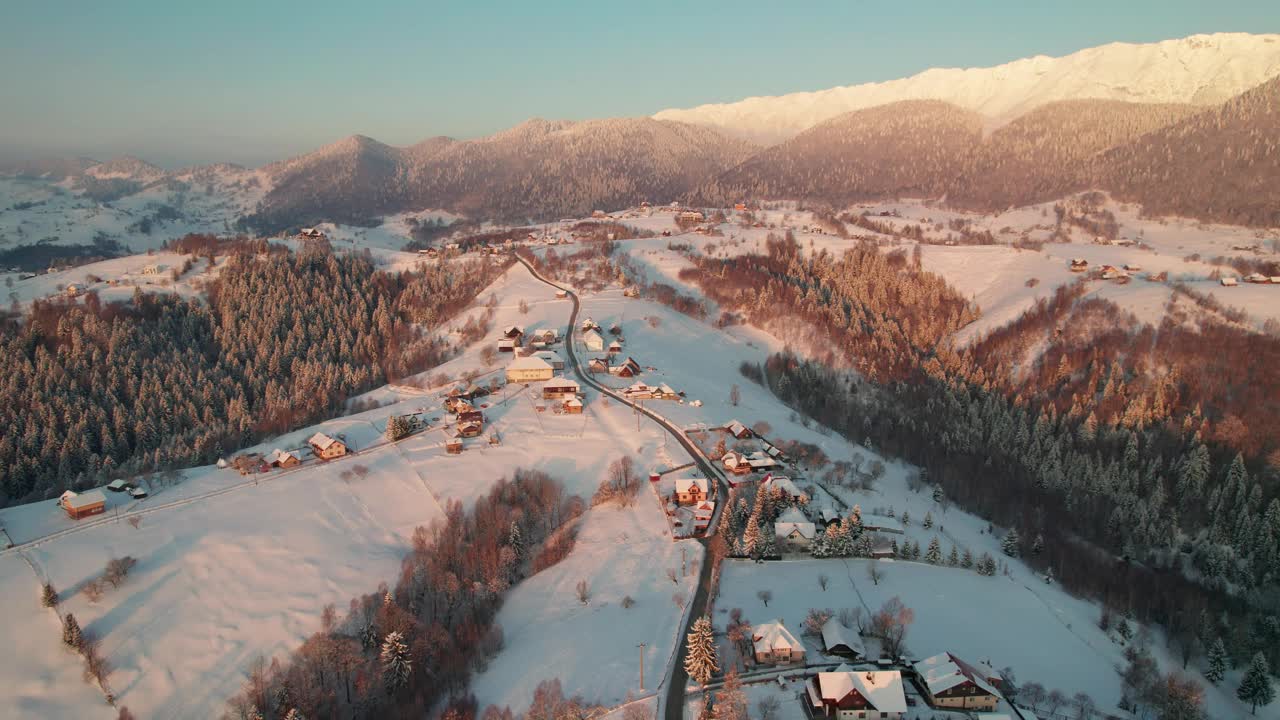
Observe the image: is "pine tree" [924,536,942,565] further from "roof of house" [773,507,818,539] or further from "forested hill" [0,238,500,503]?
"forested hill" [0,238,500,503]

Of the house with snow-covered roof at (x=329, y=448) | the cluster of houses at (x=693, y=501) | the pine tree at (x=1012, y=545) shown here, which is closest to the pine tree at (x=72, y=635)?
the house with snow-covered roof at (x=329, y=448)

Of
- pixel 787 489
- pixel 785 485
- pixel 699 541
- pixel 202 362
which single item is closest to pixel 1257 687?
pixel 787 489

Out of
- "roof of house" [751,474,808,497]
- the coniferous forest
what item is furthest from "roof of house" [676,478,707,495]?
the coniferous forest

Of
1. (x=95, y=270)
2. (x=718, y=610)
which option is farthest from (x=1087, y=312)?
(x=95, y=270)

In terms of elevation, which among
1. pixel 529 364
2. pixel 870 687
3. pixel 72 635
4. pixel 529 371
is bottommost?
pixel 72 635

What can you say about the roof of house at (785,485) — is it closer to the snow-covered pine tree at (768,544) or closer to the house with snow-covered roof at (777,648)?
the snow-covered pine tree at (768,544)

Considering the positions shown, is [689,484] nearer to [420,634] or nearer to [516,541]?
[516,541]
